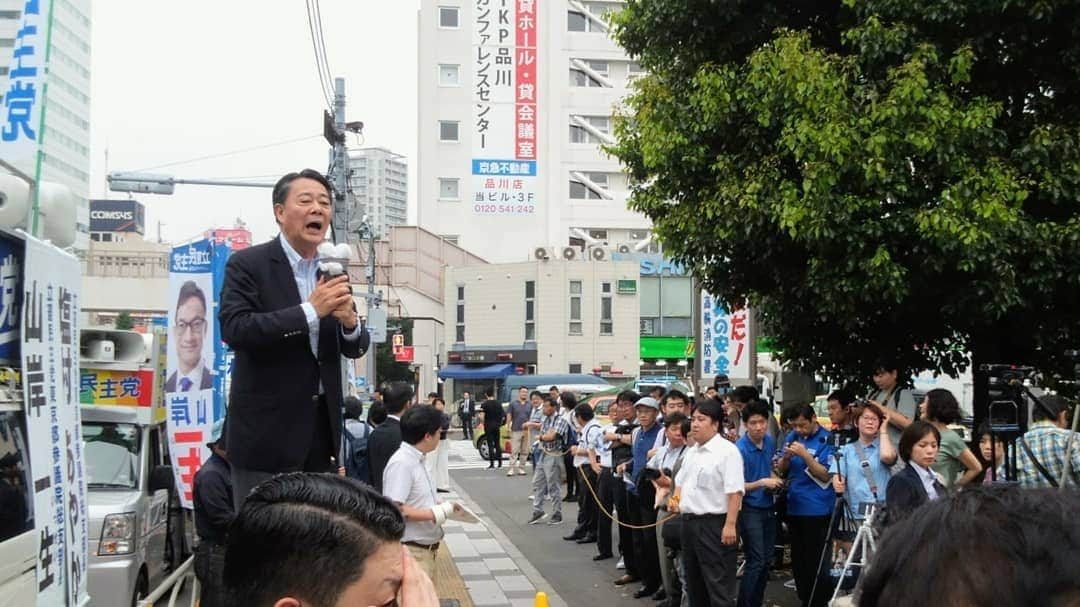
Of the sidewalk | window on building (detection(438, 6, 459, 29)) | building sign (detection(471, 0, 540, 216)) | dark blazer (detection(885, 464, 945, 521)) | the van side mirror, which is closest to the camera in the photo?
dark blazer (detection(885, 464, 945, 521))

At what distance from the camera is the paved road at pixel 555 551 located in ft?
34.8

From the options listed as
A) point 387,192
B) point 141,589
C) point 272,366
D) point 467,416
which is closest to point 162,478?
point 141,589

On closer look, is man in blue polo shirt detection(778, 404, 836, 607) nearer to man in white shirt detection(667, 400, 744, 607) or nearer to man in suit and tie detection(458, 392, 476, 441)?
man in white shirt detection(667, 400, 744, 607)

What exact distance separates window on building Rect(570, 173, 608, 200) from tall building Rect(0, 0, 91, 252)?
5173 cm

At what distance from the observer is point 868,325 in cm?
1016

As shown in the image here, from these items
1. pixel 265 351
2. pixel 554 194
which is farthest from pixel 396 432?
pixel 554 194

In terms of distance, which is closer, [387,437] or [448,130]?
[387,437]

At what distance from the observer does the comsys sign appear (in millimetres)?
43531

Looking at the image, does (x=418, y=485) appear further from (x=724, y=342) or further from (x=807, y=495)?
(x=724, y=342)

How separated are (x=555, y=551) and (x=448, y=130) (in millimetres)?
44577

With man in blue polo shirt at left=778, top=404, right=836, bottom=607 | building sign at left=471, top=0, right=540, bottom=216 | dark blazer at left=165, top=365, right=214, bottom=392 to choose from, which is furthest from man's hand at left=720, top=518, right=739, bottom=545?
building sign at left=471, top=0, right=540, bottom=216

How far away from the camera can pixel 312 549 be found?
183cm

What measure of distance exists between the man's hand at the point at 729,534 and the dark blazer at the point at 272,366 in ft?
16.3

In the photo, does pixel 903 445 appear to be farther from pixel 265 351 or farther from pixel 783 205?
pixel 265 351
